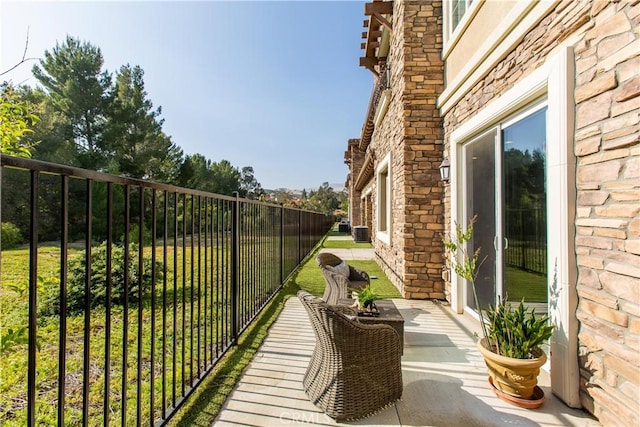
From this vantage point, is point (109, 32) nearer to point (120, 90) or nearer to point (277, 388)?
point (277, 388)

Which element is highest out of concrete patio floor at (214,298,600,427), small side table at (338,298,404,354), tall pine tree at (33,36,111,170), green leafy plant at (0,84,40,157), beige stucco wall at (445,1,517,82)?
tall pine tree at (33,36,111,170)

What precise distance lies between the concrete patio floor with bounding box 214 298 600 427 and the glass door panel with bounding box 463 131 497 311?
0.71 m

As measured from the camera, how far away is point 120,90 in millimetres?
20672

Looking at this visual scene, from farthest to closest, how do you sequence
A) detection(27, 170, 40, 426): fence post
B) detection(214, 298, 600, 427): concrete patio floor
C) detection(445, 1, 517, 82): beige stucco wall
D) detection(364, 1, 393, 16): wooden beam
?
1. detection(364, 1, 393, 16): wooden beam
2. detection(445, 1, 517, 82): beige stucco wall
3. detection(214, 298, 600, 427): concrete patio floor
4. detection(27, 170, 40, 426): fence post

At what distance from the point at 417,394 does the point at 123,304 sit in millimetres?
2238

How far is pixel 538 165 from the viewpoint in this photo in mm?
3088

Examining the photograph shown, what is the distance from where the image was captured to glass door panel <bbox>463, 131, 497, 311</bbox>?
3.83 metres

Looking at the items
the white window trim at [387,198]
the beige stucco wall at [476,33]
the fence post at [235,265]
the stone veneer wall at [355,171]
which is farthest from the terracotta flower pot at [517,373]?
the stone veneer wall at [355,171]

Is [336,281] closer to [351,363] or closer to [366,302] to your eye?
[366,302]

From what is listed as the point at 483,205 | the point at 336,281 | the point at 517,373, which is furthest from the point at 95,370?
the point at 483,205

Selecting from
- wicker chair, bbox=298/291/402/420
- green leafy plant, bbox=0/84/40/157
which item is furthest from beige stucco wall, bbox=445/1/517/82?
green leafy plant, bbox=0/84/40/157

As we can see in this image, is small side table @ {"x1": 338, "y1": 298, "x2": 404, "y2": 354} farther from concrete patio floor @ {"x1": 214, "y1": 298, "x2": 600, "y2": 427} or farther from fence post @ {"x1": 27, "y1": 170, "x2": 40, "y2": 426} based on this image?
fence post @ {"x1": 27, "y1": 170, "x2": 40, "y2": 426}

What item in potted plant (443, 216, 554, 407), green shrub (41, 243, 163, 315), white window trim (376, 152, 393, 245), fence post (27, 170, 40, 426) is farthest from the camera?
white window trim (376, 152, 393, 245)

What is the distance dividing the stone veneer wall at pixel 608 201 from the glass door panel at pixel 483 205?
1447 millimetres
